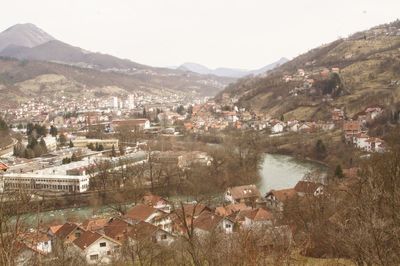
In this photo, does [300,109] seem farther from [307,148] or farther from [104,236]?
[104,236]

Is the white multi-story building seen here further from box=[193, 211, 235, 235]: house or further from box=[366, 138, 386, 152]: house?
box=[366, 138, 386, 152]: house

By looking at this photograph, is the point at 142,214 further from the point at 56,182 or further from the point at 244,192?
the point at 56,182

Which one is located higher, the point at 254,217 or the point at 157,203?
the point at 254,217

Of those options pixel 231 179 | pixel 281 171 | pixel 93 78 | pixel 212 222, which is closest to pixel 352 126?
pixel 281 171

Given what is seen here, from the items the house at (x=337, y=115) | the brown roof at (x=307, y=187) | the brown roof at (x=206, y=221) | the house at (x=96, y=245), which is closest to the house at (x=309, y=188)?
the brown roof at (x=307, y=187)

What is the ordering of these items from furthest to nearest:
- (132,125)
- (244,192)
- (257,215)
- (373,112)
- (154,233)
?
(132,125), (373,112), (244,192), (257,215), (154,233)
